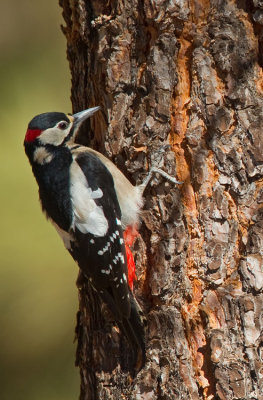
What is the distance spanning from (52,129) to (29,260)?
2415 mm

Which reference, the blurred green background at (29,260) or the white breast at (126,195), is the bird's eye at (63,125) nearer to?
the white breast at (126,195)

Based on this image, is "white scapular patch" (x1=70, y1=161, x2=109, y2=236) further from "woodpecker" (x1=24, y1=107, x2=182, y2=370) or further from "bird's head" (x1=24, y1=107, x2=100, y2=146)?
"bird's head" (x1=24, y1=107, x2=100, y2=146)

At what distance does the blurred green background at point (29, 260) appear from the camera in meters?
5.35

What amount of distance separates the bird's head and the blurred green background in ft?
6.72

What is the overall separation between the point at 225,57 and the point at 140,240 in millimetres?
903

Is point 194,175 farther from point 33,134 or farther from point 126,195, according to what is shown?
point 33,134

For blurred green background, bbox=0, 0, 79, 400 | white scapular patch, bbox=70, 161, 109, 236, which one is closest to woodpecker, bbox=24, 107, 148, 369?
white scapular patch, bbox=70, 161, 109, 236

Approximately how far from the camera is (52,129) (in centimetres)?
339

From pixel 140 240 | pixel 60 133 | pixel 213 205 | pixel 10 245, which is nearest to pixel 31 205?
pixel 10 245

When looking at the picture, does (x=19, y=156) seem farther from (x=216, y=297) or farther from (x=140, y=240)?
(x=216, y=297)

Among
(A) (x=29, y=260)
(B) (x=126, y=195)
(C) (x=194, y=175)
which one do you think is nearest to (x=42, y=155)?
(B) (x=126, y=195)

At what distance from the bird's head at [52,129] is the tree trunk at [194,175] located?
395 mm

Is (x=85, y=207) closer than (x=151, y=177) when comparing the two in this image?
No

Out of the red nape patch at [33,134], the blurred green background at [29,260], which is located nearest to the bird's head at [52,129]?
the red nape patch at [33,134]
